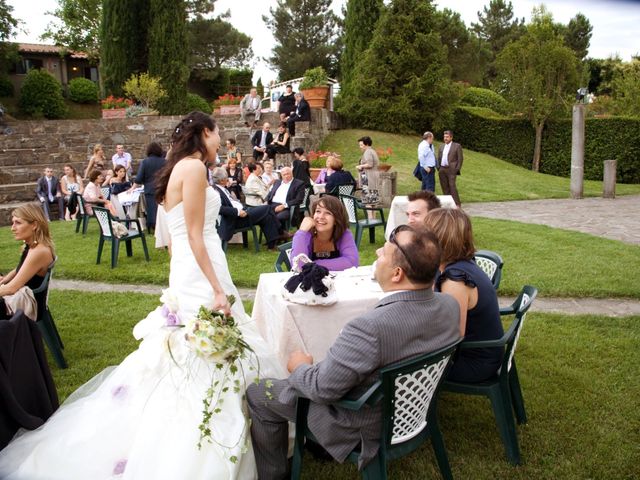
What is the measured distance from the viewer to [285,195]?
9.40 metres

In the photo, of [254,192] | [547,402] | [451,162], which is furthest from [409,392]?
[451,162]

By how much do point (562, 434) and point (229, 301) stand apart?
82.1 inches

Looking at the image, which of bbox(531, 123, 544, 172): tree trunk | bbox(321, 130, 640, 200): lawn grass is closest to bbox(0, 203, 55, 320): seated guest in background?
bbox(321, 130, 640, 200): lawn grass

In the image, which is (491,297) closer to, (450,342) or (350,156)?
(450,342)

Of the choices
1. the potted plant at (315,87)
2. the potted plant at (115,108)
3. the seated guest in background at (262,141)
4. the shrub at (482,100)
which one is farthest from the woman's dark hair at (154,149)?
the shrub at (482,100)

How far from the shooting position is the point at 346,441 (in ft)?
7.94

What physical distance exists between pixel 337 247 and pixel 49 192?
11562 millimetres

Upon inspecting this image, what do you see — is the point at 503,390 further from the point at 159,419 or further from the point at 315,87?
the point at 315,87

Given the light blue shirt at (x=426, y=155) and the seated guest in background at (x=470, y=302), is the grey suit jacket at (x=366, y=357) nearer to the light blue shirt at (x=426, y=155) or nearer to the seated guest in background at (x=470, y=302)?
the seated guest in background at (x=470, y=302)

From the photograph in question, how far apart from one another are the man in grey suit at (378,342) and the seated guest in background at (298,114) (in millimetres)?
14506

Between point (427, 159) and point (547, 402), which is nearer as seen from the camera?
point (547, 402)

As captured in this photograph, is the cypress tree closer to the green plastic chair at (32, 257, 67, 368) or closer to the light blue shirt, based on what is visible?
the light blue shirt

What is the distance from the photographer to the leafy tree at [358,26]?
2195cm

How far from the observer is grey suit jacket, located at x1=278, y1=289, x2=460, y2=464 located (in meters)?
2.24
